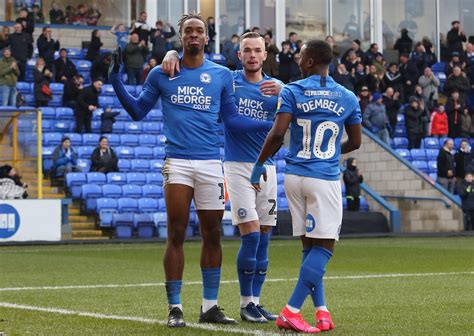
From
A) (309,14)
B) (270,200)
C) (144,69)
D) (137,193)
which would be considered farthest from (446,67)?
(270,200)

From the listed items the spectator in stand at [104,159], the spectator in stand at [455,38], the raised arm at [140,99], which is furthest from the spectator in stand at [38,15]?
the raised arm at [140,99]

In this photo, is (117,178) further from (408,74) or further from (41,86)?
(408,74)

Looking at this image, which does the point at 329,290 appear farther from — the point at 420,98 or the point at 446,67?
the point at 446,67

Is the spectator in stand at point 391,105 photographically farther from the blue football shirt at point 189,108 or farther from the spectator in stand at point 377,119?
the blue football shirt at point 189,108

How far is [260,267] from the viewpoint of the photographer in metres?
9.97

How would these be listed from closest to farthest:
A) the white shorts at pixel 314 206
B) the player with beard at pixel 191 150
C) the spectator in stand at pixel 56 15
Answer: the white shorts at pixel 314 206 < the player with beard at pixel 191 150 < the spectator in stand at pixel 56 15

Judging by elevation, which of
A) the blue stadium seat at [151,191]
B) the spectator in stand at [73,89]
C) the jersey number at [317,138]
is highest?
the spectator in stand at [73,89]

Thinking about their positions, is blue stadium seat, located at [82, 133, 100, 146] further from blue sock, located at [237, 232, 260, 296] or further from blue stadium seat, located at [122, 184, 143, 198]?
blue sock, located at [237, 232, 260, 296]

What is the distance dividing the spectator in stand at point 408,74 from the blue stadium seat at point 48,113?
1137 centimetres

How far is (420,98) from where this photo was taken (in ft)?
112

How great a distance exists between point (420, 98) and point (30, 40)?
1165cm

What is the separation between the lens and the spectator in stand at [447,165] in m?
30.9

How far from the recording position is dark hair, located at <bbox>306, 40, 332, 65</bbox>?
28.8 feet

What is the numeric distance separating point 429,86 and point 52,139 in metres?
12.4
